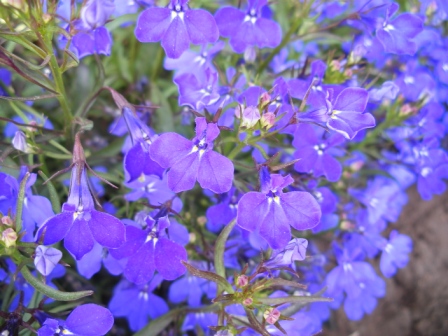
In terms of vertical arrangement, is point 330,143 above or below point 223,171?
Answer: below

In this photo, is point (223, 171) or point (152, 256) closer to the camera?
point (223, 171)

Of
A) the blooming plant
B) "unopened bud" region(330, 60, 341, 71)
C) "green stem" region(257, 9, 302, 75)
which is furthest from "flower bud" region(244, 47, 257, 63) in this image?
"unopened bud" region(330, 60, 341, 71)

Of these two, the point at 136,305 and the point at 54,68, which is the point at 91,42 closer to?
the point at 54,68

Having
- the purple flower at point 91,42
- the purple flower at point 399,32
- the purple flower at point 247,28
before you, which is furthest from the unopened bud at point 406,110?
the purple flower at point 91,42

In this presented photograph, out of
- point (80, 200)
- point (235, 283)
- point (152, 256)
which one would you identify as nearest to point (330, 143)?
point (235, 283)

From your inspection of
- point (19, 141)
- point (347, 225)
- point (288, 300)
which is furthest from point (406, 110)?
point (19, 141)

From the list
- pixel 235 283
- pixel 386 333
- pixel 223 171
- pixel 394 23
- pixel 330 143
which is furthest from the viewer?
pixel 386 333

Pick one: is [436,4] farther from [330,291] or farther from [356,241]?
A: [330,291]

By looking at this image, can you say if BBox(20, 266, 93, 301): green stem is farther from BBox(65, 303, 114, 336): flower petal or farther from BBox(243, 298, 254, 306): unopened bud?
BBox(243, 298, 254, 306): unopened bud
